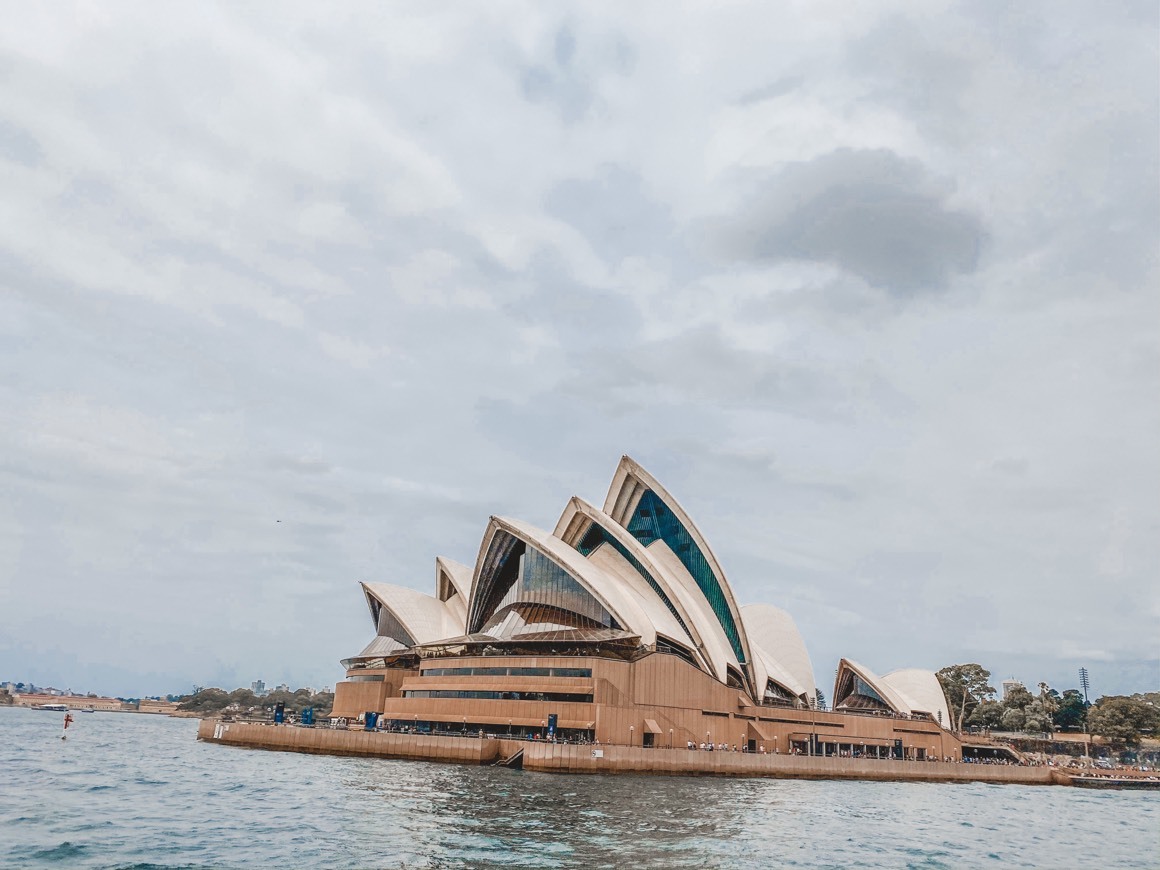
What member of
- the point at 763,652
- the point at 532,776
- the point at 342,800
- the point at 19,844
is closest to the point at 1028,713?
the point at 763,652

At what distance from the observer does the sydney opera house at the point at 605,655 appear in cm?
5662

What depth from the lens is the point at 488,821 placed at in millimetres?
27219

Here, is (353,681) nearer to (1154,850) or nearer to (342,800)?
(342,800)

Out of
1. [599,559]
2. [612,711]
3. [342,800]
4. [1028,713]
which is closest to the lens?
[342,800]

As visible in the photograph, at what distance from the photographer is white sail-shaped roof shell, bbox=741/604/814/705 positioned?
7700 centimetres

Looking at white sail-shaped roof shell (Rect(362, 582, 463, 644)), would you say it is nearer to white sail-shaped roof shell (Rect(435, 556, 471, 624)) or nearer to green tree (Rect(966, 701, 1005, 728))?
white sail-shaped roof shell (Rect(435, 556, 471, 624))

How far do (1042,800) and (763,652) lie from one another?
26.8 m

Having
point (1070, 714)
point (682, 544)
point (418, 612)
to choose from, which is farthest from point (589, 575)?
point (1070, 714)

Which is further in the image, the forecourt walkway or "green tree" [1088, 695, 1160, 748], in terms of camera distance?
"green tree" [1088, 695, 1160, 748]

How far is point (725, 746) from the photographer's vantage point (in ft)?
196

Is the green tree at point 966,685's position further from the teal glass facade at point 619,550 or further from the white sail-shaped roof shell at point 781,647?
the teal glass facade at point 619,550

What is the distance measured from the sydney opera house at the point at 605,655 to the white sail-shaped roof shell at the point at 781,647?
0.28 m

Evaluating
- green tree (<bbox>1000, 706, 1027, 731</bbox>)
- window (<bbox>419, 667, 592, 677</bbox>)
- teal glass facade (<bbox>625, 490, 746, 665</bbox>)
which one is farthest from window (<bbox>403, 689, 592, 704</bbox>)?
green tree (<bbox>1000, 706, 1027, 731</bbox>)

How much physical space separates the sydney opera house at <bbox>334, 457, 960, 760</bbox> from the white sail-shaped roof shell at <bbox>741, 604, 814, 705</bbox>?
281 mm
